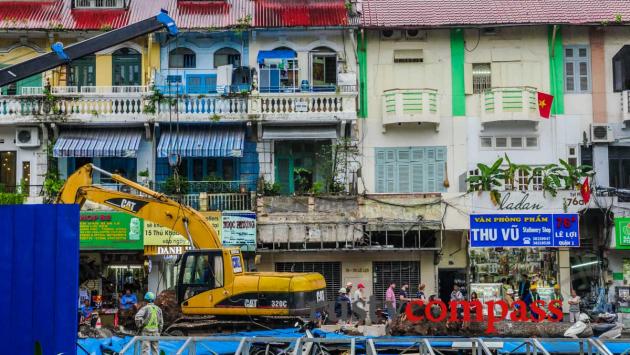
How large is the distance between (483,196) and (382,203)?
11.4 ft

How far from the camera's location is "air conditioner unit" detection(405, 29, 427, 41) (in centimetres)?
3691

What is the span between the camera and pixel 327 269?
35438mm

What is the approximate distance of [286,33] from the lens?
36.6 meters

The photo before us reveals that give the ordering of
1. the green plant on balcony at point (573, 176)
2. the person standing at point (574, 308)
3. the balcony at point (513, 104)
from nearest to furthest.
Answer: the person standing at point (574, 308) < the green plant on balcony at point (573, 176) < the balcony at point (513, 104)

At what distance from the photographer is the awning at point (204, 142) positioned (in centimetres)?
3494

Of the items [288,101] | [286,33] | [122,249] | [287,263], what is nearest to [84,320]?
[122,249]

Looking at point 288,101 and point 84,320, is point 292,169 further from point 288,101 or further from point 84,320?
point 84,320

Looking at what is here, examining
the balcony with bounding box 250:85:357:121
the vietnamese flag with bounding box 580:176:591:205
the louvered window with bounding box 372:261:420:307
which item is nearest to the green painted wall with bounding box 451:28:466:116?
the balcony with bounding box 250:85:357:121

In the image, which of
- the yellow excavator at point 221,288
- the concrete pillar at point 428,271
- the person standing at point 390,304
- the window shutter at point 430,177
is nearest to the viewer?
the yellow excavator at point 221,288

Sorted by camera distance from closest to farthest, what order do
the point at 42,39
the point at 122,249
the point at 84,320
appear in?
the point at 84,320, the point at 122,249, the point at 42,39

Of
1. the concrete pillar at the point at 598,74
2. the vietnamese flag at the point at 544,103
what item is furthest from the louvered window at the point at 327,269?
the concrete pillar at the point at 598,74

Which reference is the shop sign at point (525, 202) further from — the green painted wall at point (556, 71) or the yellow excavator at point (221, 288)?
the yellow excavator at point (221, 288)

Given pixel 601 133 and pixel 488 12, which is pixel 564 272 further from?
pixel 488 12

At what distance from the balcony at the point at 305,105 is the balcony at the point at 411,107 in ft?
4.91
